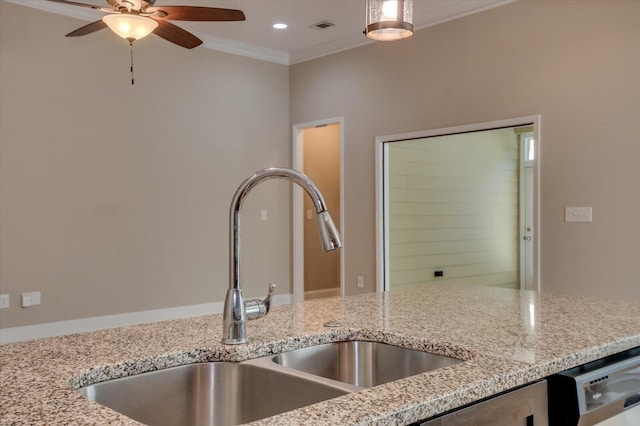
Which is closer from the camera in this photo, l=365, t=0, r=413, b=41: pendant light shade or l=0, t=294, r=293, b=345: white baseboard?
l=365, t=0, r=413, b=41: pendant light shade

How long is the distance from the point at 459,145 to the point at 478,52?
6.84ft

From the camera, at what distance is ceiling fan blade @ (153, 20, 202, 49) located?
3.83 m

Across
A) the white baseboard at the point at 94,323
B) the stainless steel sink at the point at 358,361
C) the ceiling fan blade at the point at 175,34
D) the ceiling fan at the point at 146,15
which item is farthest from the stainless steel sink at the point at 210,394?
the white baseboard at the point at 94,323

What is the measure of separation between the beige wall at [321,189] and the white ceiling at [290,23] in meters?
1.44

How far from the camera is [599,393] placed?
1.35m

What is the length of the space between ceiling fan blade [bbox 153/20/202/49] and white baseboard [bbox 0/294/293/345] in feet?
8.51

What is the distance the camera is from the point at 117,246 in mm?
5402

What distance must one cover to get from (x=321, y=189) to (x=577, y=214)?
3.87 m

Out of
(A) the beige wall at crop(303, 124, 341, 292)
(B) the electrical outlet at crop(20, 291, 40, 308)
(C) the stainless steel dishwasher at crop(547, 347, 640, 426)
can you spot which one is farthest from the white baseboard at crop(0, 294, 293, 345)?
(C) the stainless steel dishwasher at crop(547, 347, 640, 426)

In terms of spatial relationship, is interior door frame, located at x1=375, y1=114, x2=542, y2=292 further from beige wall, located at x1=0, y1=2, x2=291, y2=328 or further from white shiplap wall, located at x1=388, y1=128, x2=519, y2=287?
beige wall, located at x1=0, y1=2, x2=291, y2=328

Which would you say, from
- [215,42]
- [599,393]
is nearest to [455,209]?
[215,42]

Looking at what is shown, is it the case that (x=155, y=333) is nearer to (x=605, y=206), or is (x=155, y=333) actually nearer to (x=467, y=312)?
(x=467, y=312)

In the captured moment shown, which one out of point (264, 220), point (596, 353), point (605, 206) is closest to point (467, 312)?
point (596, 353)

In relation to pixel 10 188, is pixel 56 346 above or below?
below
